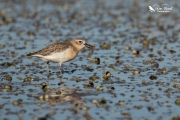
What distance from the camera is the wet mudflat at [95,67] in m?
13.4

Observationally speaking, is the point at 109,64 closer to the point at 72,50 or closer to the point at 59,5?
the point at 72,50

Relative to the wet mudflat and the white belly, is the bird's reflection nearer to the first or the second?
the wet mudflat

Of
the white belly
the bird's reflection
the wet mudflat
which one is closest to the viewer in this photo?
the wet mudflat

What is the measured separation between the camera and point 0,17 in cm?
3425

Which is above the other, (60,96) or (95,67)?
(95,67)

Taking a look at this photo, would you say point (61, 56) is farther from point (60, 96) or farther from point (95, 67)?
point (60, 96)

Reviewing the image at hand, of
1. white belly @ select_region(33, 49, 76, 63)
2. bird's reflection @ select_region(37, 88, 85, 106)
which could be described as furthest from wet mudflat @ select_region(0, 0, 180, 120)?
white belly @ select_region(33, 49, 76, 63)

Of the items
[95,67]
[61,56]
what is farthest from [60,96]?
[95,67]

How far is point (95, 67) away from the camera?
65.2 ft

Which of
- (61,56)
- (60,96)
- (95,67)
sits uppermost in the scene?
(61,56)

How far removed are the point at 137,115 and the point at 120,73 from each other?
5.81m

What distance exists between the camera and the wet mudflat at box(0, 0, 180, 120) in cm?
1343

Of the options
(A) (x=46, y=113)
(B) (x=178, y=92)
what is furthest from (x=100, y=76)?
(A) (x=46, y=113)

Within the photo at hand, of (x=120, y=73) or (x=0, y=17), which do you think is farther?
(x=0, y=17)
